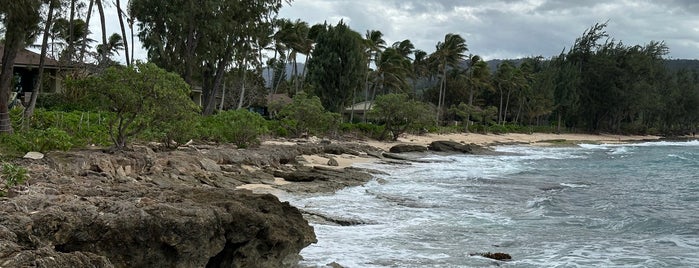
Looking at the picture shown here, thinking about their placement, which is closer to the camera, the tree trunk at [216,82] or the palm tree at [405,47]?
the tree trunk at [216,82]

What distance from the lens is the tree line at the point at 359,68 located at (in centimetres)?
2978

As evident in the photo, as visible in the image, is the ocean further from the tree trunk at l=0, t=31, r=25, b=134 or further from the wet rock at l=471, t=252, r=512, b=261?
the tree trunk at l=0, t=31, r=25, b=134

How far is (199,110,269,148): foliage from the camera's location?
22.0 m

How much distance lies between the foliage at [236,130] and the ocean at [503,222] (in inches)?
213

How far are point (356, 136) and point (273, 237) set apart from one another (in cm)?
3227

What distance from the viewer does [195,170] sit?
14.4 meters

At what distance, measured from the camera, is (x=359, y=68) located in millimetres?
44875

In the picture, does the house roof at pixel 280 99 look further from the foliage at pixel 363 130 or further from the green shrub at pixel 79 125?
the green shrub at pixel 79 125

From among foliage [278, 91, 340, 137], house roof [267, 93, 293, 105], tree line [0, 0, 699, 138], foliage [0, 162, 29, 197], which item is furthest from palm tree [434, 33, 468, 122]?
foliage [0, 162, 29, 197]

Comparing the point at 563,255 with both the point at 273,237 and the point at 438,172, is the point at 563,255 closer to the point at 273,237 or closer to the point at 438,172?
the point at 273,237

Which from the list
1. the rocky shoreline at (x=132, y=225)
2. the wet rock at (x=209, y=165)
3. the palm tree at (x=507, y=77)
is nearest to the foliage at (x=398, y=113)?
the wet rock at (x=209, y=165)

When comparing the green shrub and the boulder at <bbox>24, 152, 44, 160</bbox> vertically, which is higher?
the green shrub

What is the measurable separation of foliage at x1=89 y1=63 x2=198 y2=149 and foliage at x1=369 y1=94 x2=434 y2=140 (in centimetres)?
2433

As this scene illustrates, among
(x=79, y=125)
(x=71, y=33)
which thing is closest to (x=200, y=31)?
(x=71, y=33)
